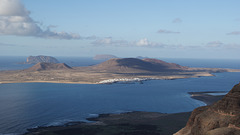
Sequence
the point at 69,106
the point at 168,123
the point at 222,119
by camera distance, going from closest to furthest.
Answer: the point at 222,119
the point at 168,123
the point at 69,106

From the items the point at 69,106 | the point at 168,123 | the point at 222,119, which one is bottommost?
the point at 168,123

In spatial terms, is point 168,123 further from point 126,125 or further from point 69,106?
point 69,106

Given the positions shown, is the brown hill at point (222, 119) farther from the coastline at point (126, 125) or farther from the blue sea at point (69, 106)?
the blue sea at point (69, 106)

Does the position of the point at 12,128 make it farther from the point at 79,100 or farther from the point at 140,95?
the point at 140,95

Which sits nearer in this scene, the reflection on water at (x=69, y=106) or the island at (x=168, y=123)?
the island at (x=168, y=123)

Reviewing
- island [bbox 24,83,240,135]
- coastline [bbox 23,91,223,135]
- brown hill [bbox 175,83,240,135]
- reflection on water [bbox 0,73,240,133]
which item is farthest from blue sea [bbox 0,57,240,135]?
brown hill [bbox 175,83,240,135]

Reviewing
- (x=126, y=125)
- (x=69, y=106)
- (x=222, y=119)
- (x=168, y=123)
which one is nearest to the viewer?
(x=222, y=119)

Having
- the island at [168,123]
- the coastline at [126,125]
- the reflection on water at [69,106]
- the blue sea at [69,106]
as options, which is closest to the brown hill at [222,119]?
the island at [168,123]

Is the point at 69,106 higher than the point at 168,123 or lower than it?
higher

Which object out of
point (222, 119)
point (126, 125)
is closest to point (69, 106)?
point (126, 125)
